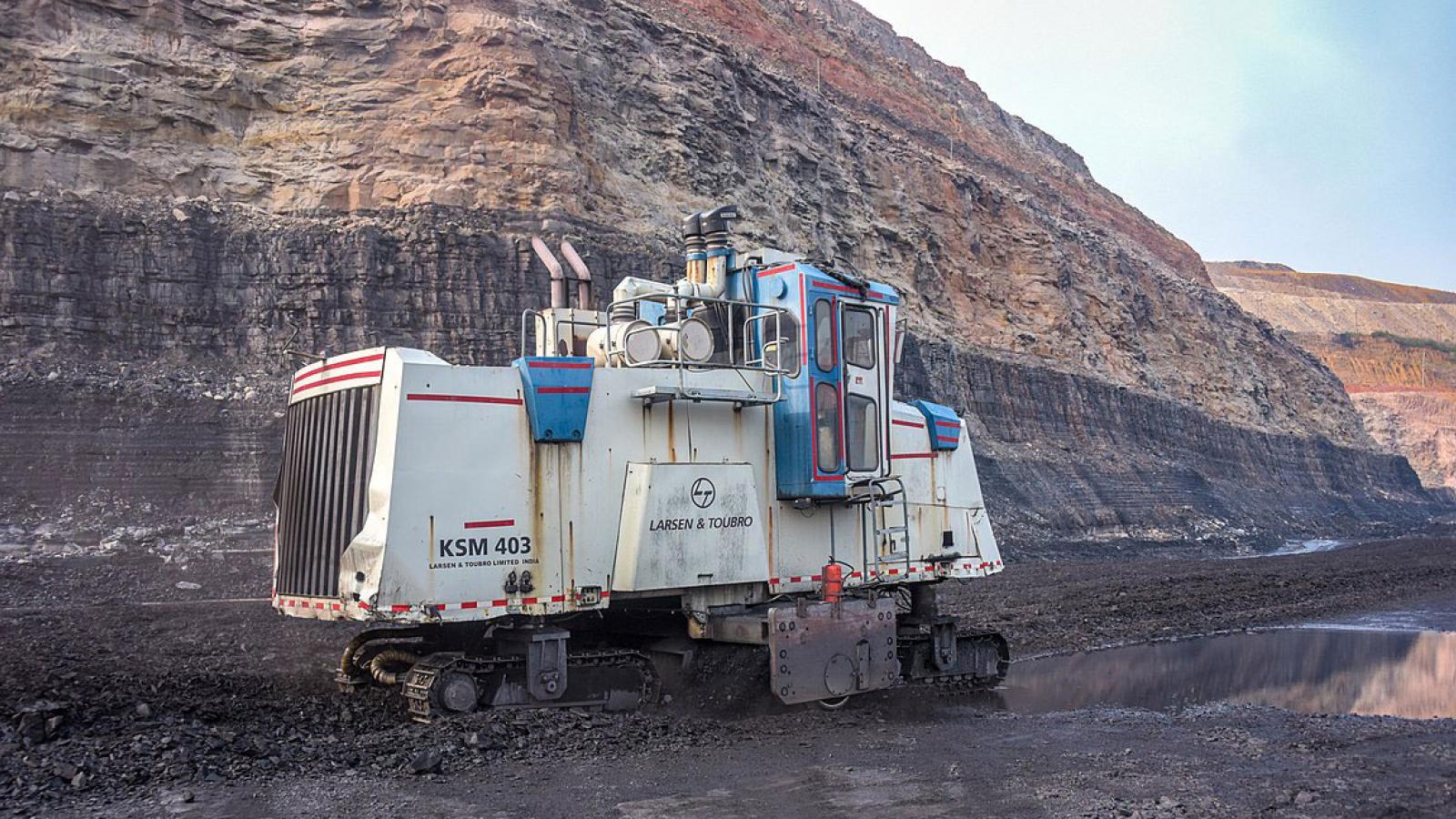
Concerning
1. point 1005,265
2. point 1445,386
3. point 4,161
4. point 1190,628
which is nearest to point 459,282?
point 4,161

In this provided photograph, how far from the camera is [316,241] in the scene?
25.7 metres

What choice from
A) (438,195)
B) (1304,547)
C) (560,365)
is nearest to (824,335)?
(560,365)

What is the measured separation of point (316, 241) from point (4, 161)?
246 inches

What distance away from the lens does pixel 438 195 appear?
27.5 metres

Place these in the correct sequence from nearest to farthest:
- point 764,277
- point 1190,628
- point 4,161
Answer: point 764,277
point 1190,628
point 4,161

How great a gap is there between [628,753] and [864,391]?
13.3 feet

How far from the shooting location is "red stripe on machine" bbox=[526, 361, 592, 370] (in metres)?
8.49

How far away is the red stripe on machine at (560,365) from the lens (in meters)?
8.49

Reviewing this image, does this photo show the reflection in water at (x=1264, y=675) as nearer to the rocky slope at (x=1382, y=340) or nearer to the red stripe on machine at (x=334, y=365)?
the red stripe on machine at (x=334, y=365)

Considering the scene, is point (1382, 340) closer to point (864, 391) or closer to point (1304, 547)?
point (1304, 547)

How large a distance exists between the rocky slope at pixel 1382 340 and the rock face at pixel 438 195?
79.7 metres

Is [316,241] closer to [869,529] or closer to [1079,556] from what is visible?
[869,529]

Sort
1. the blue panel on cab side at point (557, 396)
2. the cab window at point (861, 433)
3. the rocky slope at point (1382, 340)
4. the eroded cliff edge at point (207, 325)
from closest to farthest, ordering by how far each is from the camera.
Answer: the blue panel on cab side at point (557, 396), the cab window at point (861, 433), the eroded cliff edge at point (207, 325), the rocky slope at point (1382, 340)

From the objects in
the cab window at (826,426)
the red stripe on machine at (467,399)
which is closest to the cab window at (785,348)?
the cab window at (826,426)
